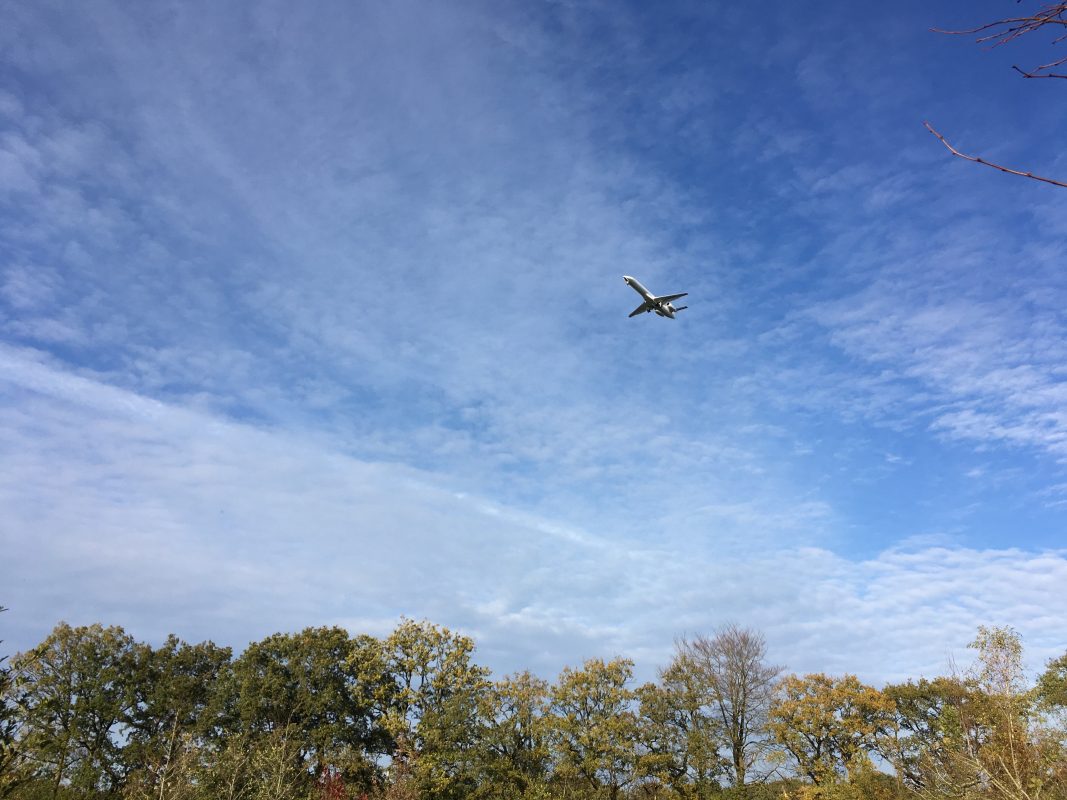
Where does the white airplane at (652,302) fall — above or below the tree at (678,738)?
above

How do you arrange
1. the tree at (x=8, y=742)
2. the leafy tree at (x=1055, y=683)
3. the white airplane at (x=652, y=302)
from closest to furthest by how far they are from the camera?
1. the tree at (x=8, y=742)
2. the white airplane at (x=652, y=302)
3. the leafy tree at (x=1055, y=683)

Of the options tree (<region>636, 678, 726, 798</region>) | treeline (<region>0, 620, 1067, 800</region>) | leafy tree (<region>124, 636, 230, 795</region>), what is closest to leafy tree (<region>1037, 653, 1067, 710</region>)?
treeline (<region>0, 620, 1067, 800</region>)

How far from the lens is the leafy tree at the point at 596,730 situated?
124ft

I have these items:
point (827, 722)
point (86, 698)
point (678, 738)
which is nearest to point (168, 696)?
point (86, 698)

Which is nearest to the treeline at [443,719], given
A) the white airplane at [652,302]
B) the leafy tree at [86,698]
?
the leafy tree at [86,698]

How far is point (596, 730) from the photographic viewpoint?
38.2 m

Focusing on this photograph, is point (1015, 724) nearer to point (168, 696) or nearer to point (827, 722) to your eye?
point (827, 722)

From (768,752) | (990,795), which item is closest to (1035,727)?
(990,795)

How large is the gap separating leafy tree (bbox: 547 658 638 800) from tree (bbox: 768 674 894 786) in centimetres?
941

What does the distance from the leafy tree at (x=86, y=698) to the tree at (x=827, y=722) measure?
1568 inches

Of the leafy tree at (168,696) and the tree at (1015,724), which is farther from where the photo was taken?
the leafy tree at (168,696)

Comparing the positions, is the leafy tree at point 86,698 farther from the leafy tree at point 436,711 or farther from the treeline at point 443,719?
the leafy tree at point 436,711

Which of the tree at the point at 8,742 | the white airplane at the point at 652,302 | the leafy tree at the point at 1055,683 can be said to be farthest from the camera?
the leafy tree at the point at 1055,683

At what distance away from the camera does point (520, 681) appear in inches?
1617
